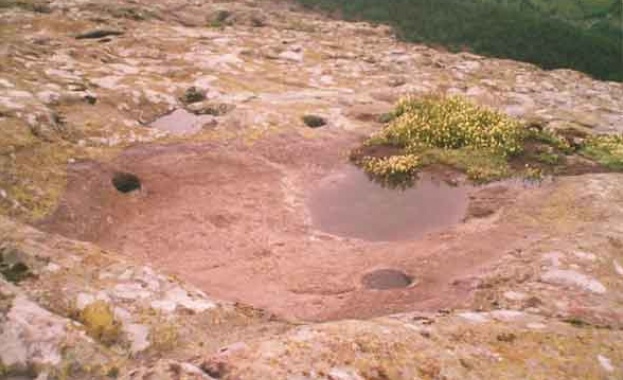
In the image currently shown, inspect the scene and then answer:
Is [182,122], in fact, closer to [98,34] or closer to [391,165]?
[391,165]

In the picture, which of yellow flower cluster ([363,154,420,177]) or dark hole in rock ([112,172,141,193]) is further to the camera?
yellow flower cluster ([363,154,420,177])

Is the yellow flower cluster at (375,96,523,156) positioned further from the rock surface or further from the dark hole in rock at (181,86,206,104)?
the dark hole in rock at (181,86,206,104)

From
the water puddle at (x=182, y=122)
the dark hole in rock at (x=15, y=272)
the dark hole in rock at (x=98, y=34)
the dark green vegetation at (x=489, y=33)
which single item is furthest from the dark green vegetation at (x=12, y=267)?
the dark green vegetation at (x=489, y=33)

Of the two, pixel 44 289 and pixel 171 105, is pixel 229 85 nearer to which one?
pixel 171 105

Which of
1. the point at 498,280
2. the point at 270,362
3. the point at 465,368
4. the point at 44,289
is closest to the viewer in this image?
the point at 270,362

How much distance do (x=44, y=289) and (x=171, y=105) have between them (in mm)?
22277

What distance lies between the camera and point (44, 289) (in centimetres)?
1411

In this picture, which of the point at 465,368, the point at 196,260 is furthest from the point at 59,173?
the point at 465,368

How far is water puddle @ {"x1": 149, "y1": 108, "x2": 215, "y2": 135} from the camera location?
31.6 meters

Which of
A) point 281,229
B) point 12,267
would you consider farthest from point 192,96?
point 12,267

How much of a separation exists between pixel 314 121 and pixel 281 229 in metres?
12.5

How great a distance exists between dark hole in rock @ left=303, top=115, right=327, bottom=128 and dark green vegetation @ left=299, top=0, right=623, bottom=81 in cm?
12463

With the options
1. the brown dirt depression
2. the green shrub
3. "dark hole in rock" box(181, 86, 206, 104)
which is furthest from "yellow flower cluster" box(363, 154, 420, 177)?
"dark hole in rock" box(181, 86, 206, 104)

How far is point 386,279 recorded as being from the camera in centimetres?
1964
